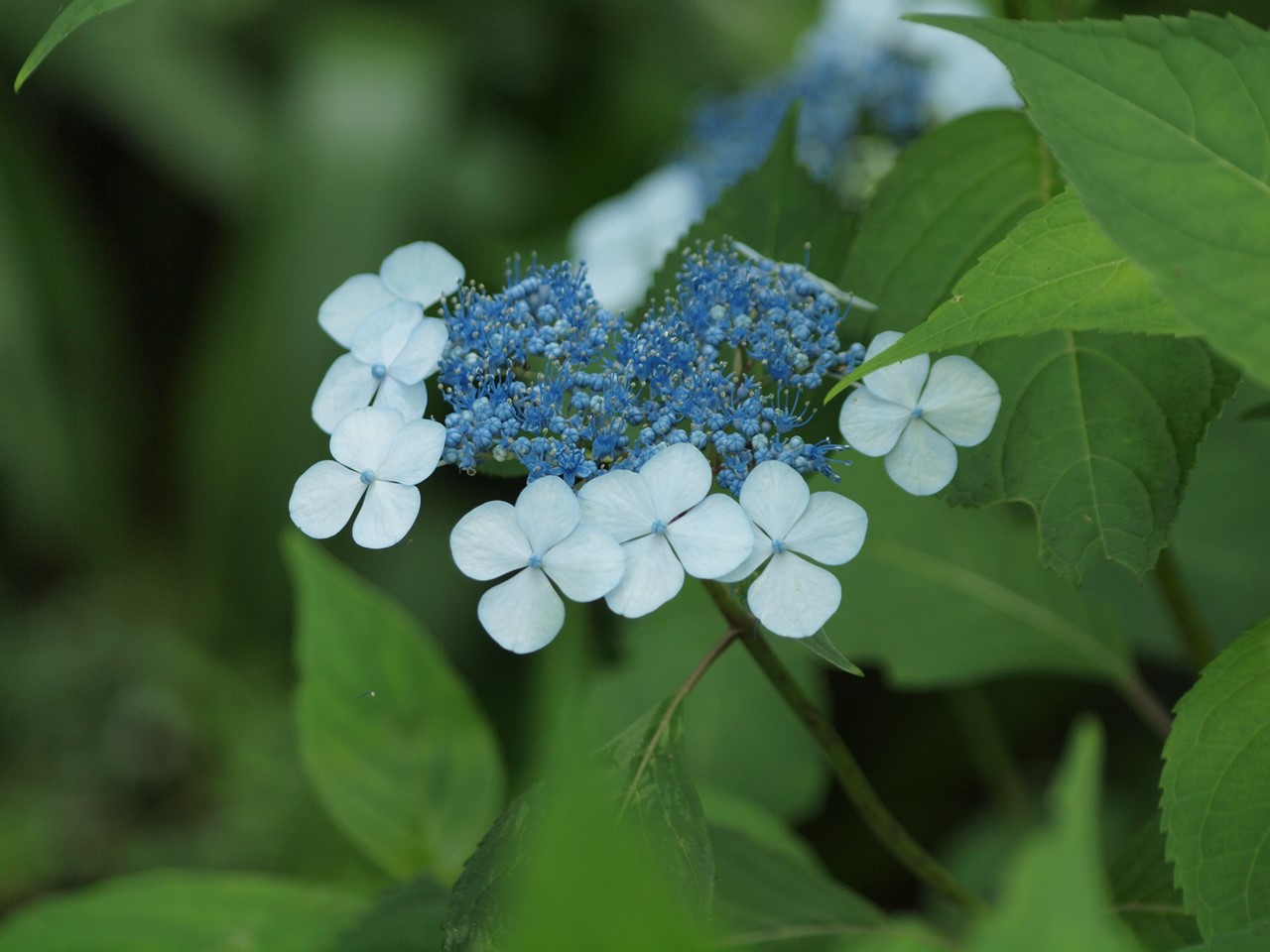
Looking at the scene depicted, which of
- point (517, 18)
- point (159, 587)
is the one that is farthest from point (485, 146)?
point (159, 587)

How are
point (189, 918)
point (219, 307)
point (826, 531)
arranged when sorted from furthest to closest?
point (219, 307) < point (189, 918) < point (826, 531)

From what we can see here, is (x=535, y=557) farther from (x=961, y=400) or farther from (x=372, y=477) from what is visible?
(x=961, y=400)

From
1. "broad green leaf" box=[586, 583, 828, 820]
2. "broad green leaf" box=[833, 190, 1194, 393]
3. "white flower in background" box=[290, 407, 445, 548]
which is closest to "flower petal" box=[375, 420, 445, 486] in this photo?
"white flower in background" box=[290, 407, 445, 548]

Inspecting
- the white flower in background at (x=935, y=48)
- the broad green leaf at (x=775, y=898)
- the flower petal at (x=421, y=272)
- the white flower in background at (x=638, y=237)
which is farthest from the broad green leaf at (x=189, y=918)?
the white flower in background at (x=935, y=48)

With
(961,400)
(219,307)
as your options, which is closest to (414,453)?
(961,400)

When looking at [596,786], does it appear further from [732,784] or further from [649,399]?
[732,784]
